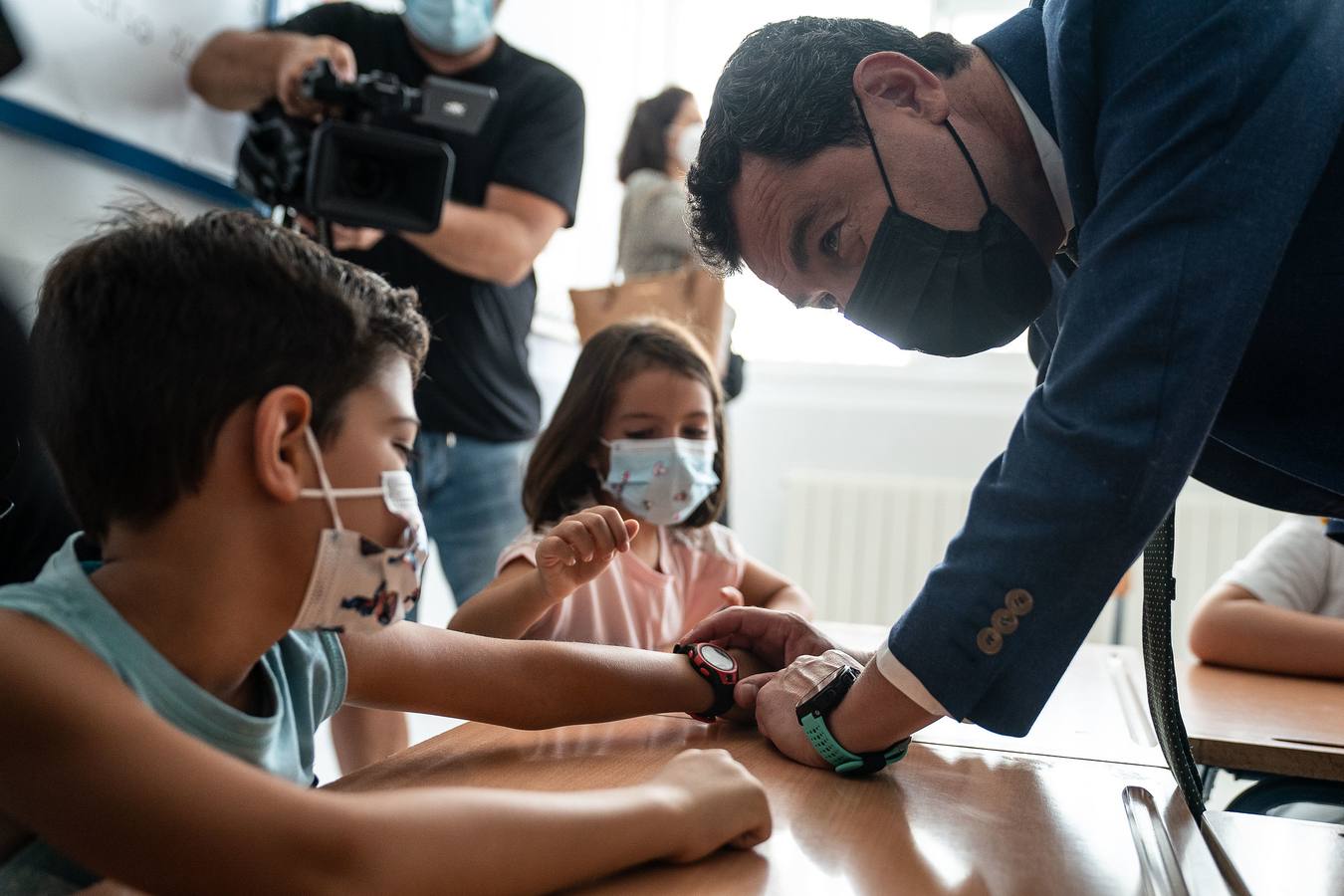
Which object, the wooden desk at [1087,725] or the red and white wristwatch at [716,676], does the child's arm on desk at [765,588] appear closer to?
the wooden desk at [1087,725]

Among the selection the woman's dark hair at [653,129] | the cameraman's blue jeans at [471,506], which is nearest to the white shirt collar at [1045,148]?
the cameraman's blue jeans at [471,506]

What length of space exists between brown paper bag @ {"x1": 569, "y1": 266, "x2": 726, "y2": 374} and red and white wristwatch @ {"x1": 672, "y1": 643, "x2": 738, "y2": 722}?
3.77 feet

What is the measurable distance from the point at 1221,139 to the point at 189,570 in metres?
0.81

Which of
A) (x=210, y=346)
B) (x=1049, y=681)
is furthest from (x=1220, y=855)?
(x=210, y=346)

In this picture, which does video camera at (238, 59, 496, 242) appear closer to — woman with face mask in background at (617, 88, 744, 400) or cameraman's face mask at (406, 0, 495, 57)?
cameraman's face mask at (406, 0, 495, 57)

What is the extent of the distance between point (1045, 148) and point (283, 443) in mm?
753

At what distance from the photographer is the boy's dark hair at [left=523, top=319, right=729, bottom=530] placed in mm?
1865

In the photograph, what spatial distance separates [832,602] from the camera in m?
4.12

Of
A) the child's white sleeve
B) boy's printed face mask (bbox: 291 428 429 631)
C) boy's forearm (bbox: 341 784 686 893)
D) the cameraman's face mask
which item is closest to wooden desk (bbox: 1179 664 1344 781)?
the child's white sleeve

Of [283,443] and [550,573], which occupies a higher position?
[283,443]

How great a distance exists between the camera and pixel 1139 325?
82 cm

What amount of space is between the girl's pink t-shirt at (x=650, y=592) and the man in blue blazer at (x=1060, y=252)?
0.62 m

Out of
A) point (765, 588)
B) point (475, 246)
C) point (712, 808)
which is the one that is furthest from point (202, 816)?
point (475, 246)

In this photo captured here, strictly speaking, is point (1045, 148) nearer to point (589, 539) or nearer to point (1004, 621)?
point (1004, 621)
